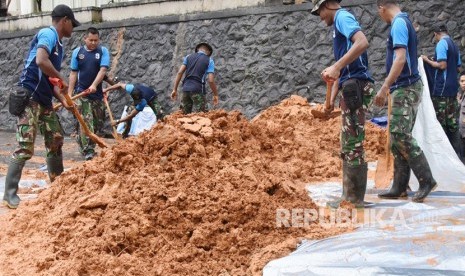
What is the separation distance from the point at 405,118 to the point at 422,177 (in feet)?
1.68

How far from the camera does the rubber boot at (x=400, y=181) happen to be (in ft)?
20.1

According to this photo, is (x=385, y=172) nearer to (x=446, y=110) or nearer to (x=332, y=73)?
(x=332, y=73)

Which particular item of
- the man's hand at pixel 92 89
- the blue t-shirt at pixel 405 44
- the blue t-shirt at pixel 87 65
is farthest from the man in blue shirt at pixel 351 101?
the blue t-shirt at pixel 87 65

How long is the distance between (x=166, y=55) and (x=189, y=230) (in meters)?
12.0

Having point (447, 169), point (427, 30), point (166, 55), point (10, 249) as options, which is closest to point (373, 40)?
point (427, 30)

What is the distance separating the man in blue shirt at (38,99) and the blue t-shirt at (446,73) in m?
4.51

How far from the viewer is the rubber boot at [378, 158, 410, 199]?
20.1 ft

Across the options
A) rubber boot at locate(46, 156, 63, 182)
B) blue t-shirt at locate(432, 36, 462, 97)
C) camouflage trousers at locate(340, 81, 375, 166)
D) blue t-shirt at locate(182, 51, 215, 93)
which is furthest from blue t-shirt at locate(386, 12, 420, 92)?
blue t-shirt at locate(182, 51, 215, 93)

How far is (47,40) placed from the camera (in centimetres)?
674

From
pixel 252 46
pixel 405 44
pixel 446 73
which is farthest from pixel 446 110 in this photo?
pixel 252 46

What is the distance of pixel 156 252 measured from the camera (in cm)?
438

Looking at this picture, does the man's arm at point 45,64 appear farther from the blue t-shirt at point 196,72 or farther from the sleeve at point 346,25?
the blue t-shirt at point 196,72

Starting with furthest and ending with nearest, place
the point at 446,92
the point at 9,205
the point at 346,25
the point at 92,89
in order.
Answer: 1. the point at 92,89
2. the point at 446,92
3. the point at 9,205
4. the point at 346,25

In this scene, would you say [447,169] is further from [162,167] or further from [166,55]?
[166,55]
